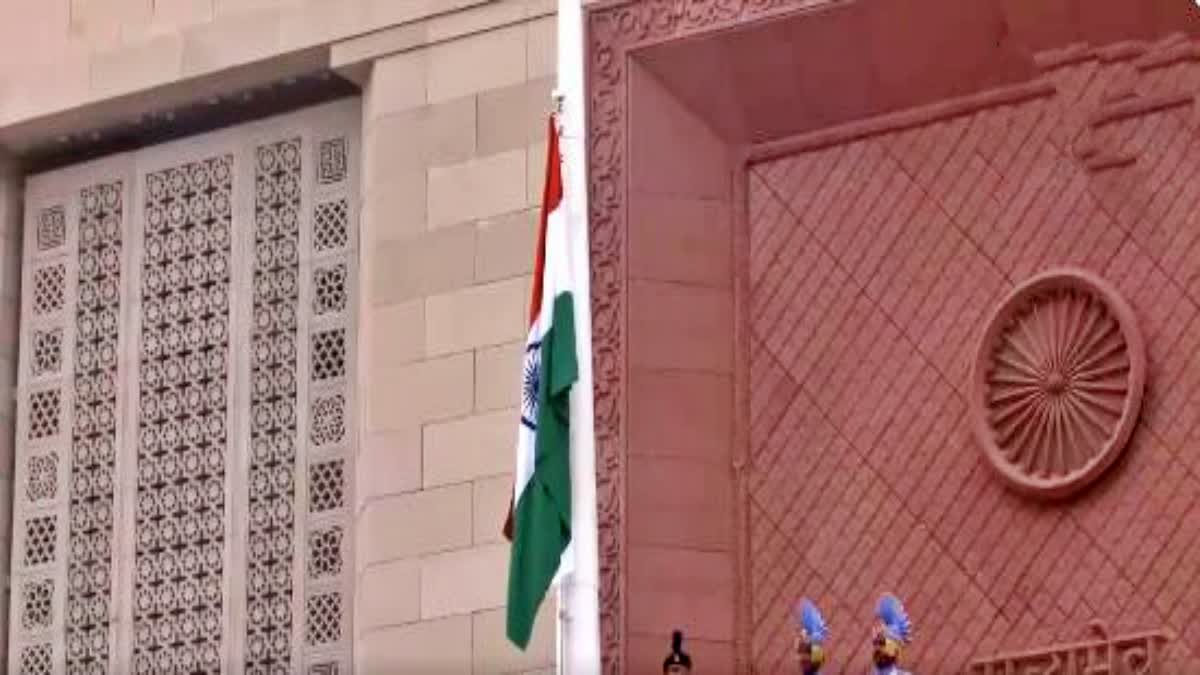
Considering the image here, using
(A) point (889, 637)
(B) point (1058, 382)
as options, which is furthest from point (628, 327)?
(A) point (889, 637)

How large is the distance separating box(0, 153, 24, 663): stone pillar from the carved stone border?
9.90ft

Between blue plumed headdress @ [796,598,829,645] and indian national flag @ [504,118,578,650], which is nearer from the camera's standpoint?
blue plumed headdress @ [796,598,829,645]

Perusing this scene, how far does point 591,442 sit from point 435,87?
2091 millimetres

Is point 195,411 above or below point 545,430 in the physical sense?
above

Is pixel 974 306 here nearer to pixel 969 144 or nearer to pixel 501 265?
pixel 969 144

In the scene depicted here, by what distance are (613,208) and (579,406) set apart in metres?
1.07

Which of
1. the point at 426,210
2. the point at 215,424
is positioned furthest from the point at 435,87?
the point at 215,424

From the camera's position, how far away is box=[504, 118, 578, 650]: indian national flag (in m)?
15.1

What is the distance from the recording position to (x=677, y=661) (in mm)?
14672

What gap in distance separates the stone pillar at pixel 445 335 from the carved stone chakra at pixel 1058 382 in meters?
1.84

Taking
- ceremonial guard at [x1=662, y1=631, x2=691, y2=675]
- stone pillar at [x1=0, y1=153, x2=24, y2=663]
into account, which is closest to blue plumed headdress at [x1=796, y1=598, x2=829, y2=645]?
ceremonial guard at [x1=662, y1=631, x2=691, y2=675]

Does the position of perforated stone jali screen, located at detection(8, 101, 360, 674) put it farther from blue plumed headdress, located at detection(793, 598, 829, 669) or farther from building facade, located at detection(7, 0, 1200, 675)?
blue plumed headdress, located at detection(793, 598, 829, 669)

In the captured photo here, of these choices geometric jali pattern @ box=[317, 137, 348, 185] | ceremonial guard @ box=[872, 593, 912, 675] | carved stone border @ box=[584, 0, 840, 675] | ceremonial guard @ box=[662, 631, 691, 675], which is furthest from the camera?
geometric jali pattern @ box=[317, 137, 348, 185]

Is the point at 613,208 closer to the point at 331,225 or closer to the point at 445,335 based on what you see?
the point at 445,335
